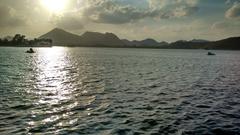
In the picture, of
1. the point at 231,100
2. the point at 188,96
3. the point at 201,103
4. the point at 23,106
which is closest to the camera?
the point at 23,106

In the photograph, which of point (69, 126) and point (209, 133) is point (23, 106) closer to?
point (69, 126)

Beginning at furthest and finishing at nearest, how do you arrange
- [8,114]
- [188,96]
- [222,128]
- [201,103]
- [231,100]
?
[188,96], [231,100], [201,103], [8,114], [222,128]

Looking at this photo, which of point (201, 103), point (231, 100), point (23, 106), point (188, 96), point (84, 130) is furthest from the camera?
point (188, 96)

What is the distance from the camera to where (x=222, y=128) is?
72.2ft

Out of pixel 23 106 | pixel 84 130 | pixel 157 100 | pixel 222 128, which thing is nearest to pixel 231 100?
pixel 157 100

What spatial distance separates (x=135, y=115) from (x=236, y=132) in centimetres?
882

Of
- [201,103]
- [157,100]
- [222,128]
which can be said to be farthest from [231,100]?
[222,128]

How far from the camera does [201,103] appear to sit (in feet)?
105

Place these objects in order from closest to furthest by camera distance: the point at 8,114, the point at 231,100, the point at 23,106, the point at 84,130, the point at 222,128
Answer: the point at 84,130 < the point at 222,128 < the point at 8,114 < the point at 23,106 < the point at 231,100

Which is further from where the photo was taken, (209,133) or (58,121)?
(58,121)

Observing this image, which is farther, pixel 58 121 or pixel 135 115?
pixel 135 115

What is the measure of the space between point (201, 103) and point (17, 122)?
2077cm

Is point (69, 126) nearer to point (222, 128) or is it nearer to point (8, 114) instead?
point (8, 114)

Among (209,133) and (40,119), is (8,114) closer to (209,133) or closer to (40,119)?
(40,119)
